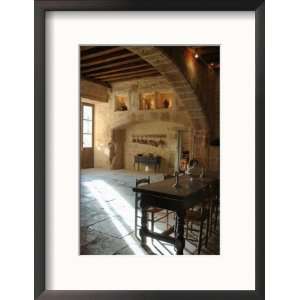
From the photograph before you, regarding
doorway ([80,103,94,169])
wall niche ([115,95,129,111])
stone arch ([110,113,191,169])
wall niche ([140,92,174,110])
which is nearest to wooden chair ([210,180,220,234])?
wall niche ([140,92,174,110])

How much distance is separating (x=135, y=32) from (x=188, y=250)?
226cm

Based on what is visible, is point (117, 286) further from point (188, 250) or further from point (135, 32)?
point (188, 250)

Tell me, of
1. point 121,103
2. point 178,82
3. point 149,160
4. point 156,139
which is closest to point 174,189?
point 178,82

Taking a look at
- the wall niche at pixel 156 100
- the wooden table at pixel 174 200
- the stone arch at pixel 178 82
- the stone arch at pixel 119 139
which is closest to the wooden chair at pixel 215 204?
the wooden table at pixel 174 200

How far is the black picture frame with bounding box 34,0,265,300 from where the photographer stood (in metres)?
0.95

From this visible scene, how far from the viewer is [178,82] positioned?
162 inches

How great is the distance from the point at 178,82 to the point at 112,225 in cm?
276

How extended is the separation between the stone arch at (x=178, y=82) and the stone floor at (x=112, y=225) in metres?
2.10

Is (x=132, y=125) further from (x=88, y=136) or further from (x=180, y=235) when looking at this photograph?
(x=180, y=235)

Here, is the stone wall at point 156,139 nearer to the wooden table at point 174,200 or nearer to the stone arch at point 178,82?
the stone arch at point 178,82

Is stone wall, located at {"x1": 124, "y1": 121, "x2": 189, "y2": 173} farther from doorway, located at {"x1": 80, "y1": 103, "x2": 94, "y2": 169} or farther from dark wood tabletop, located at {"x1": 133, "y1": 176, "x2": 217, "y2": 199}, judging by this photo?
dark wood tabletop, located at {"x1": 133, "y1": 176, "x2": 217, "y2": 199}

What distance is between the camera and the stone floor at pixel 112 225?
1786mm
